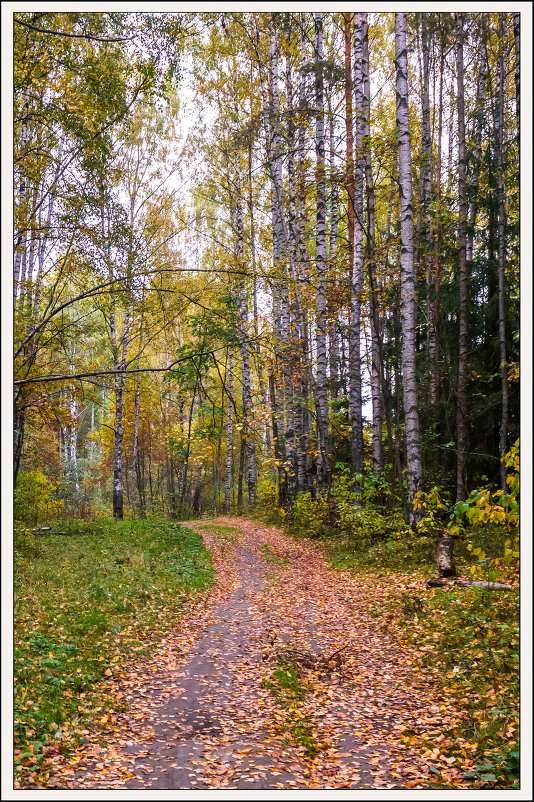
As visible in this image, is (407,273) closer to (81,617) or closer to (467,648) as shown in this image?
(467,648)

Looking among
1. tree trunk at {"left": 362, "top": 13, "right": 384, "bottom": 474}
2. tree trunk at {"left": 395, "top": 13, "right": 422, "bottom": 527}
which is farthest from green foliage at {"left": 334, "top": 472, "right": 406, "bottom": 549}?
tree trunk at {"left": 395, "top": 13, "right": 422, "bottom": 527}

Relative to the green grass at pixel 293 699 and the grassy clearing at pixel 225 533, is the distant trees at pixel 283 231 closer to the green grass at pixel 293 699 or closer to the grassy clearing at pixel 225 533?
the grassy clearing at pixel 225 533

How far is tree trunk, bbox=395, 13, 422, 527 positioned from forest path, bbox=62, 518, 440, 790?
2.79m

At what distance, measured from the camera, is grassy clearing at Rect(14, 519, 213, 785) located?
3.97m

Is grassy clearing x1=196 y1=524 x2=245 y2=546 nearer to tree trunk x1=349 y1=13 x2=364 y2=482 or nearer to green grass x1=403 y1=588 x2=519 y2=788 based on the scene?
tree trunk x1=349 y1=13 x2=364 y2=482

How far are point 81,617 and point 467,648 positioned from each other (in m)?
4.66

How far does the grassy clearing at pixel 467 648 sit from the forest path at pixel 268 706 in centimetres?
30

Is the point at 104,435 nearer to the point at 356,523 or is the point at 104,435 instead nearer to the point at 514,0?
the point at 356,523

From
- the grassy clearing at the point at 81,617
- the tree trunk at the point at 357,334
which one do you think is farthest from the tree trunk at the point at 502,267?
the grassy clearing at the point at 81,617

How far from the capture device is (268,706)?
15.0ft

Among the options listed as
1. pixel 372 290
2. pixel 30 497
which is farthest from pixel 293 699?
pixel 30 497

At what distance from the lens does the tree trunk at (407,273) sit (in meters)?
9.30

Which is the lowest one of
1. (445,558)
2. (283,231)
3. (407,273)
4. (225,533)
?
(225,533)

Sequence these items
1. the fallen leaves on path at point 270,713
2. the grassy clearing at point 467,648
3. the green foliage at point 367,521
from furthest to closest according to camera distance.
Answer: the green foliage at point 367,521 < the grassy clearing at point 467,648 < the fallen leaves on path at point 270,713
